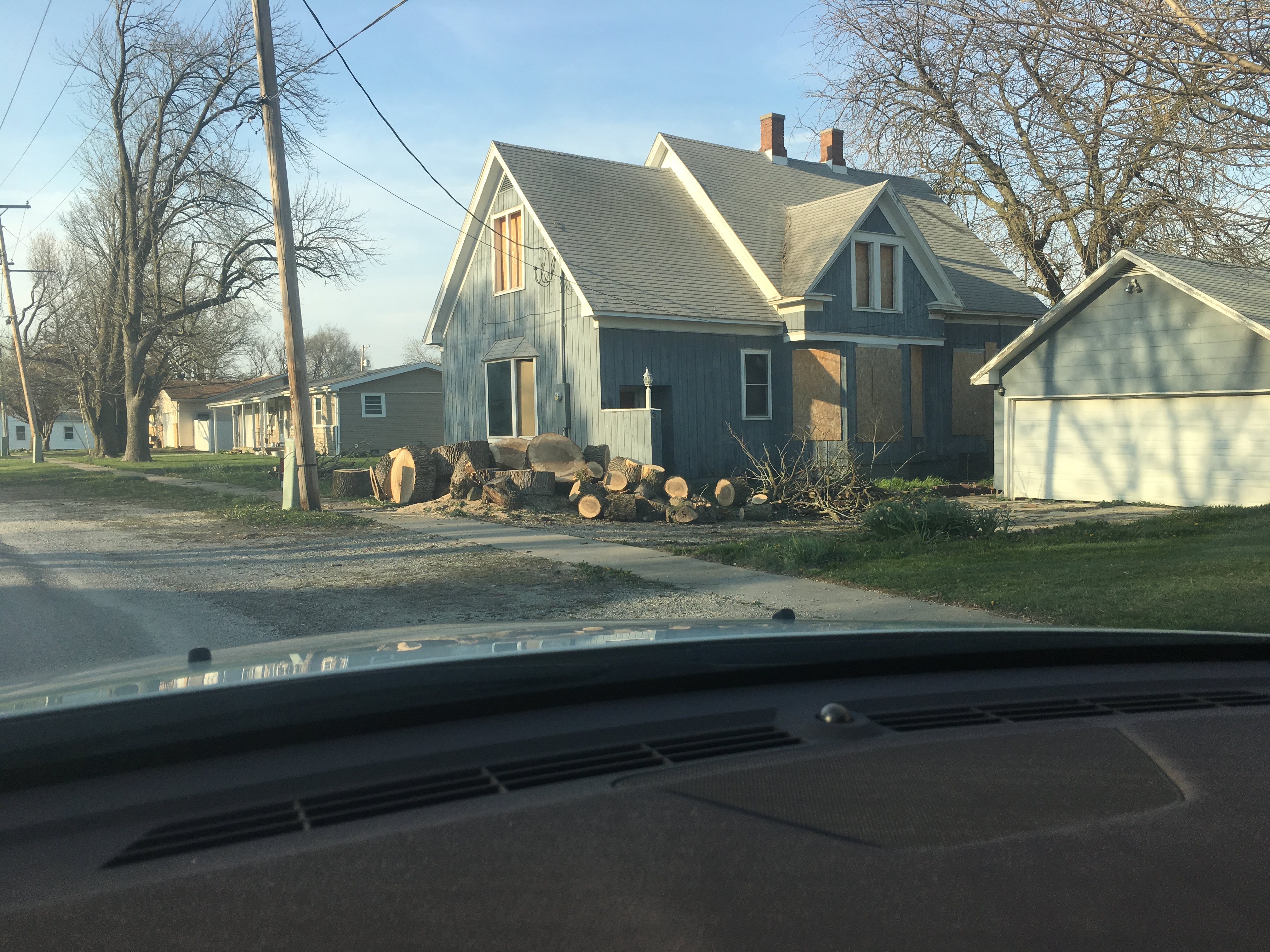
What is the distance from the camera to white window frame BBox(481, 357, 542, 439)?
2275 cm

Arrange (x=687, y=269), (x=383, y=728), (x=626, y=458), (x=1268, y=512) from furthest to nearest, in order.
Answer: (x=687, y=269) < (x=626, y=458) < (x=1268, y=512) < (x=383, y=728)

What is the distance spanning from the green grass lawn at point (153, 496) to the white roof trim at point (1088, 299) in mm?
12432

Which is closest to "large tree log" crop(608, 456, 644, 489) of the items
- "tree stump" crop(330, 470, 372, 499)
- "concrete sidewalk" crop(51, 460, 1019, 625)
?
"concrete sidewalk" crop(51, 460, 1019, 625)

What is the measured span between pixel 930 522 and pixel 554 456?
765 centimetres

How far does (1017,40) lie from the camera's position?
32.5ft

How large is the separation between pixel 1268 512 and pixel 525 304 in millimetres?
15039

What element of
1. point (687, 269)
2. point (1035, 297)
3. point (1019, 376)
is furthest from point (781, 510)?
point (1035, 297)

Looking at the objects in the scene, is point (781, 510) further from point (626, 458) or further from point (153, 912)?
point (153, 912)

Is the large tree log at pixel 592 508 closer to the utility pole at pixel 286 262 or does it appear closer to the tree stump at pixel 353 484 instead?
the utility pole at pixel 286 262

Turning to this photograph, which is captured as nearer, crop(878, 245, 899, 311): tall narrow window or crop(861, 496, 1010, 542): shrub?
crop(861, 496, 1010, 542): shrub

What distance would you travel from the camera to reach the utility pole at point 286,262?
15867 millimetres

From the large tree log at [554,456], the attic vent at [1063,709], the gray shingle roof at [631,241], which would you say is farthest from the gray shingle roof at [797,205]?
the attic vent at [1063,709]

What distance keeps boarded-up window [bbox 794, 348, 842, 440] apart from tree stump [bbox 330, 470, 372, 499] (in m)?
9.24

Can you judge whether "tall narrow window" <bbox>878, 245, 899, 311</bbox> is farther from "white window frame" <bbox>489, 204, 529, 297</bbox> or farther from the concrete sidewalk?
the concrete sidewalk
